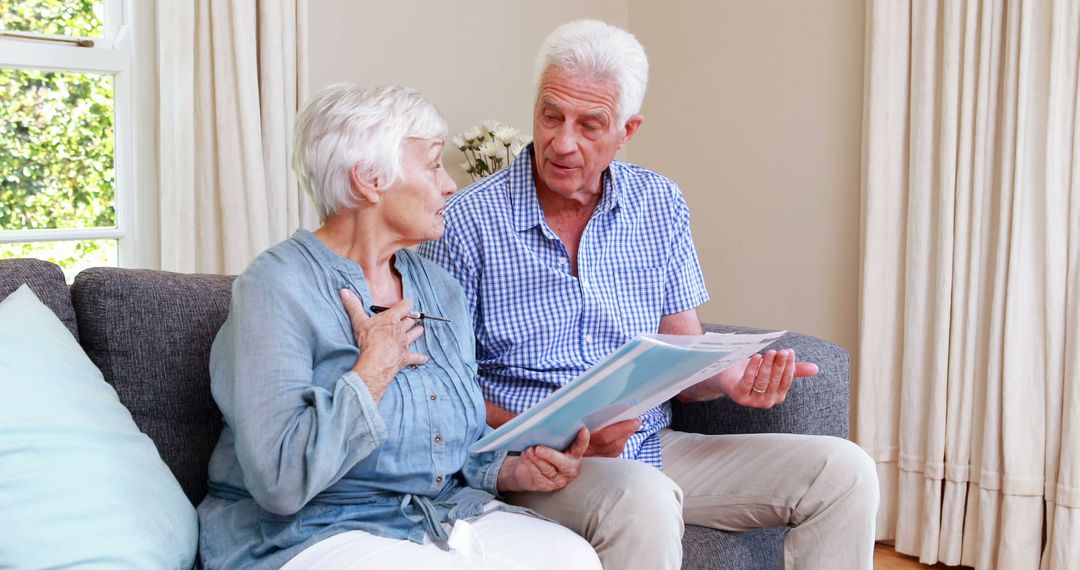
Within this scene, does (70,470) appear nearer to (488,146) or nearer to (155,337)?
(155,337)

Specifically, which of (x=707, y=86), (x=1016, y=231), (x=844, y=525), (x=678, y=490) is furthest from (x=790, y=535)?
(x=707, y=86)

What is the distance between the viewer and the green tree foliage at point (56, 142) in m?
2.52

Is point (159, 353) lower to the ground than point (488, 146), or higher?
lower

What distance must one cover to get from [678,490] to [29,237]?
1.78m

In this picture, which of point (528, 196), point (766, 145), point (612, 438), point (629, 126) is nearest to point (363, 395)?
point (612, 438)

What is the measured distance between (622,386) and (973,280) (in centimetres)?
175

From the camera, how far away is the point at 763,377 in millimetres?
1845

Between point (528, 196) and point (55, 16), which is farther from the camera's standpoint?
point (55, 16)

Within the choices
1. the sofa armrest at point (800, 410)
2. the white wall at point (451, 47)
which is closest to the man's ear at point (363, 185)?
the sofa armrest at point (800, 410)

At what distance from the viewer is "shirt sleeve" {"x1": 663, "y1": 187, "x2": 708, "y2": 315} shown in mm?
2113

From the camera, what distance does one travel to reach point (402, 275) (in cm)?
170

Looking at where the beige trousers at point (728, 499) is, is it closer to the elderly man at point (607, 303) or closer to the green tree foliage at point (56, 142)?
the elderly man at point (607, 303)

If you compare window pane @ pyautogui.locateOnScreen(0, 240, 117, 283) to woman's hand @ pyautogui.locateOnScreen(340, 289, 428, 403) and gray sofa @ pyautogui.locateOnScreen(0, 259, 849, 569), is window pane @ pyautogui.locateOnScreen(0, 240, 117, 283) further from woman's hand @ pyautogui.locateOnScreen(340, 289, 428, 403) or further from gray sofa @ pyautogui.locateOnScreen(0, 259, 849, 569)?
woman's hand @ pyautogui.locateOnScreen(340, 289, 428, 403)

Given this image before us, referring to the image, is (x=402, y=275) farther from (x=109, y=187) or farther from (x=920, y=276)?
(x=920, y=276)
